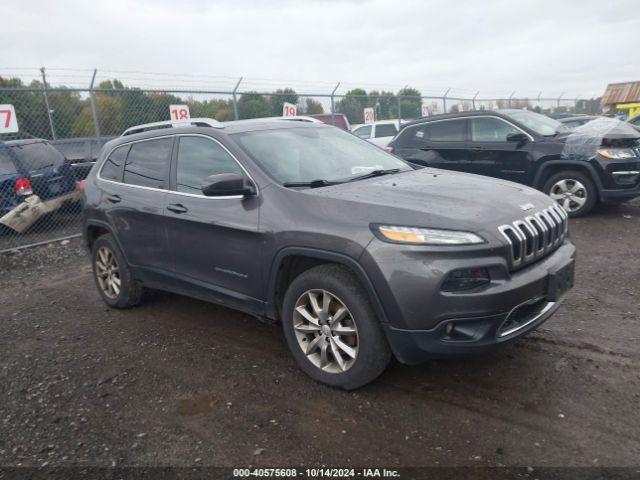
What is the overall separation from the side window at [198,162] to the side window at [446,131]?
216 inches

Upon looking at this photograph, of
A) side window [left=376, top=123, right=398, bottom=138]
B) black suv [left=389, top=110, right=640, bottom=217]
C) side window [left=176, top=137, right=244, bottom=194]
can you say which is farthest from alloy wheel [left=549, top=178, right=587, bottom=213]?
side window [left=376, top=123, right=398, bottom=138]

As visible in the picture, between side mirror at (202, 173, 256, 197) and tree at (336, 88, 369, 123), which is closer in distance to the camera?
side mirror at (202, 173, 256, 197)

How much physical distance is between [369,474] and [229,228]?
190 cm

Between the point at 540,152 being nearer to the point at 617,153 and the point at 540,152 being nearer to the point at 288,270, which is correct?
the point at 617,153

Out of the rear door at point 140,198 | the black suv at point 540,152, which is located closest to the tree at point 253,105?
the black suv at point 540,152

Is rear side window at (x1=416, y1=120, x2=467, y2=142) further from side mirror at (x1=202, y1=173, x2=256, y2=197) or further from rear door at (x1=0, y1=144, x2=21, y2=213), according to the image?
rear door at (x1=0, y1=144, x2=21, y2=213)

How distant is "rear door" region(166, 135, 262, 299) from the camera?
364 cm

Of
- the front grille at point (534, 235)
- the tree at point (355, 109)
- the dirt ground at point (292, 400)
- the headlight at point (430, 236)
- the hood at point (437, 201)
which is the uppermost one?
the tree at point (355, 109)

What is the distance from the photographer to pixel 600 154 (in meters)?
7.39

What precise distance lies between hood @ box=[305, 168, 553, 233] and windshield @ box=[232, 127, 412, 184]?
0.87 feet

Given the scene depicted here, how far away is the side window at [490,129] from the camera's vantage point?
817cm

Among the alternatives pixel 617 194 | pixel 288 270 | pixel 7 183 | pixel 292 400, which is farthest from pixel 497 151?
pixel 7 183

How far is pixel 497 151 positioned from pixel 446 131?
0.94m

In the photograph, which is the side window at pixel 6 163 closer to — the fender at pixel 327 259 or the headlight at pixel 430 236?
the fender at pixel 327 259
